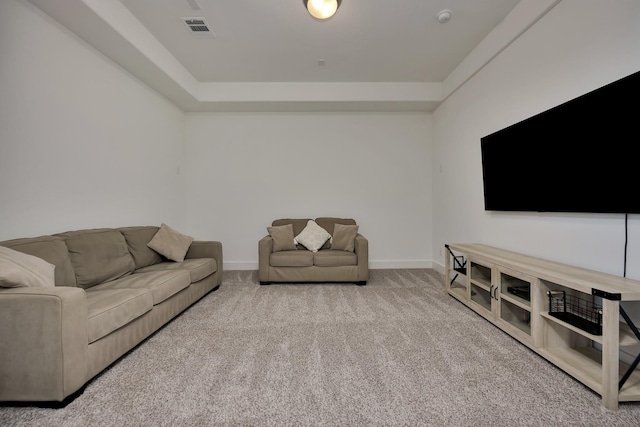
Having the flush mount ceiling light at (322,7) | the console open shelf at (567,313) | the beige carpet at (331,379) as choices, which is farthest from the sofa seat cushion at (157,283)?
the console open shelf at (567,313)

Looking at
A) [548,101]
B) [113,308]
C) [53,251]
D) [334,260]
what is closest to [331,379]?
[113,308]

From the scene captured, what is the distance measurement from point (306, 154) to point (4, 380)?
416 centimetres

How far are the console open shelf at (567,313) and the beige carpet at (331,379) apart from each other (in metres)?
0.09

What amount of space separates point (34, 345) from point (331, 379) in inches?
65.0

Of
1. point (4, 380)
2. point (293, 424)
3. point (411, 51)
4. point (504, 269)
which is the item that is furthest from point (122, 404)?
point (411, 51)

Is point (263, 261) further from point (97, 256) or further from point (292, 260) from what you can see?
point (97, 256)

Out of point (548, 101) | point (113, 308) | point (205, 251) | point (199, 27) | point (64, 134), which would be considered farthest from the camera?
point (205, 251)

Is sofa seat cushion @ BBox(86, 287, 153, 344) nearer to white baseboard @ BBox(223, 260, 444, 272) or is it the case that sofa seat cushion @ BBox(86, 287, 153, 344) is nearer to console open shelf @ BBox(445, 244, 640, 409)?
white baseboard @ BBox(223, 260, 444, 272)

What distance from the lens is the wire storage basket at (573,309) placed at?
1.78m

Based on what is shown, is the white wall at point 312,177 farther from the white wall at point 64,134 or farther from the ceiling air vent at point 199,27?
the ceiling air vent at point 199,27

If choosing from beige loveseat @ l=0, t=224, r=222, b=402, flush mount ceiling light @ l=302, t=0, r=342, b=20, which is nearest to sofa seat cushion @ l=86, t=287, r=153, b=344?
beige loveseat @ l=0, t=224, r=222, b=402

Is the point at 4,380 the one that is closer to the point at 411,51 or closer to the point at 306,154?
the point at 306,154

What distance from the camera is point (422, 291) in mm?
3486

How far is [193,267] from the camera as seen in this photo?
302 centimetres
